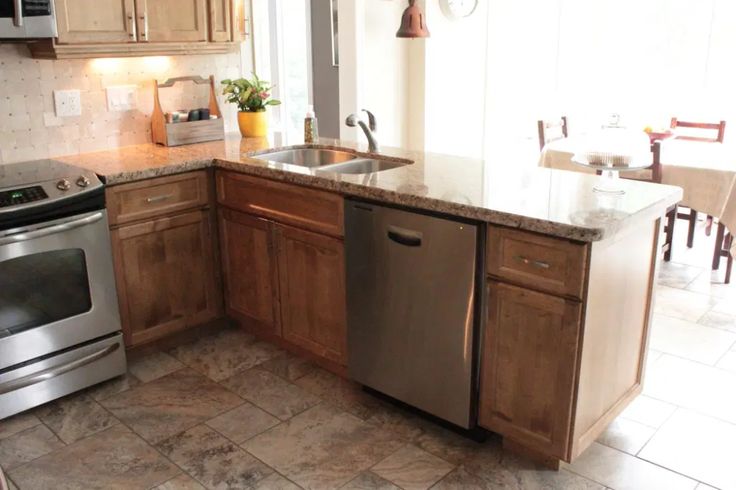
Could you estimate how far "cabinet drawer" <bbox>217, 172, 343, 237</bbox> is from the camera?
2.66 meters

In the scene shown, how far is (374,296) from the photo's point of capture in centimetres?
257

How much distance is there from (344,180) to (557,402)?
3.60ft

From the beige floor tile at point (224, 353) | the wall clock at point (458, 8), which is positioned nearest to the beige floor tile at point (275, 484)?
the beige floor tile at point (224, 353)

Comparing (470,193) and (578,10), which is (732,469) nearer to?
(470,193)

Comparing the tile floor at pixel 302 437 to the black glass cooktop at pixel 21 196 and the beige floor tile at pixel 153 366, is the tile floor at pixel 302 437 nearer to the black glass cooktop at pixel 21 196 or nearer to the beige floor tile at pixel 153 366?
the beige floor tile at pixel 153 366

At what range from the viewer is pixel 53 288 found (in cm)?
267

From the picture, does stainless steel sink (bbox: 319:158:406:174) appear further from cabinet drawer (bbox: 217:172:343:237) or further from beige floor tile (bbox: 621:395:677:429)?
beige floor tile (bbox: 621:395:677:429)

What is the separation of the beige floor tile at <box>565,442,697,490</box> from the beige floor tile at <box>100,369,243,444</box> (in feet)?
4.45

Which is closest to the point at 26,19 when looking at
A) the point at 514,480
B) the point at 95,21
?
the point at 95,21

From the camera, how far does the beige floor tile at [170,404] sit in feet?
8.59

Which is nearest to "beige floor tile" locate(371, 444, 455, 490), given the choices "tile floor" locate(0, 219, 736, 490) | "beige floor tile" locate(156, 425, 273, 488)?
"tile floor" locate(0, 219, 736, 490)

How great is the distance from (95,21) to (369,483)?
87.8 inches

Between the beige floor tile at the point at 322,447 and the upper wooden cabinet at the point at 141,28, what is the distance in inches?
72.0

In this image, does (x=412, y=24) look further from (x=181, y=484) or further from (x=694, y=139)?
A: (x=181, y=484)
